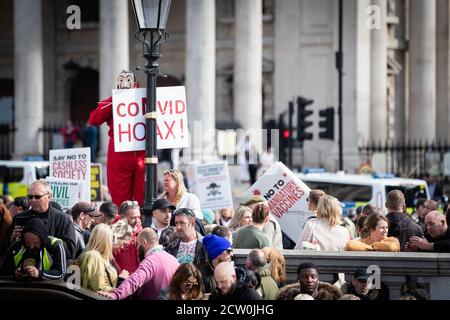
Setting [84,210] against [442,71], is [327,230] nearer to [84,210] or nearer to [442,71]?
[84,210]

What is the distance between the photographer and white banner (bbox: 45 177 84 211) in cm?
1894

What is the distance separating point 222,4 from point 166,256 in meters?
38.1

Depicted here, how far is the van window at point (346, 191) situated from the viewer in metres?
30.2

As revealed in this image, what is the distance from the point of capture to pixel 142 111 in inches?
592

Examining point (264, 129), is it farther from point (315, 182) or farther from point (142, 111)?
point (142, 111)

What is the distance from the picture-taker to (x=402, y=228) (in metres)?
14.8

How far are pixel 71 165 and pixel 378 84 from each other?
27.7 metres

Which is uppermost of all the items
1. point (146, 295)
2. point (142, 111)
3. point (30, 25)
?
point (30, 25)

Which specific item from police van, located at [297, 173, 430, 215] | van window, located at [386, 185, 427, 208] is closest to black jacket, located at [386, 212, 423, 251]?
A: police van, located at [297, 173, 430, 215]

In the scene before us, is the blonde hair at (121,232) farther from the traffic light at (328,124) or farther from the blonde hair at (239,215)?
the traffic light at (328,124)

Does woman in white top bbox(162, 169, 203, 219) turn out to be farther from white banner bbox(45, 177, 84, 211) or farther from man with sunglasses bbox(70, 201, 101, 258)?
white banner bbox(45, 177, 84, 211)

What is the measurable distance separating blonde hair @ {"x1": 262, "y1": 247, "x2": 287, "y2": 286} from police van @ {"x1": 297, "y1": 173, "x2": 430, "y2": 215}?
631 inches

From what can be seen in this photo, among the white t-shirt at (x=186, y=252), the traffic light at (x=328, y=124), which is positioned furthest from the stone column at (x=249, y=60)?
the white t-shirt at (x=186, y=252)

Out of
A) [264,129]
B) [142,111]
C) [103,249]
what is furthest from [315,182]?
[103,249]
